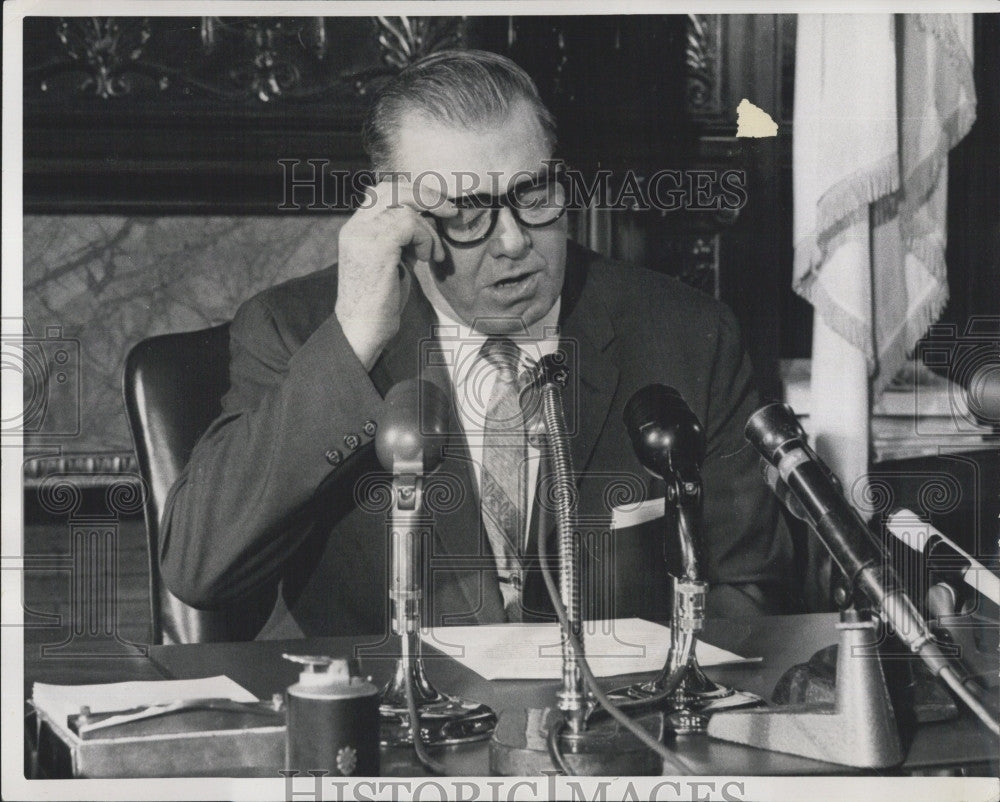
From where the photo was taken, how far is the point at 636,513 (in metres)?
1.79

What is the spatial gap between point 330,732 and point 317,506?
0.68m

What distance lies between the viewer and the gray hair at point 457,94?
72.3 inches

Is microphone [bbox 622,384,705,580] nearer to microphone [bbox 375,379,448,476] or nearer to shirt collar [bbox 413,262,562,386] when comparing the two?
microphone [bbox 375,379,448,476]

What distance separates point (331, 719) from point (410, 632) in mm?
194

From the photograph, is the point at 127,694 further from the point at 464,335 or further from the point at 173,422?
the point at 464,335

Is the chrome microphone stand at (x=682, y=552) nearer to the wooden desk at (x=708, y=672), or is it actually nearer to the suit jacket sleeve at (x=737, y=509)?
the wooden desk at (x=708, y=672)

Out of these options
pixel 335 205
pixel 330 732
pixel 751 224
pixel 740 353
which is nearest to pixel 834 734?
pixel 330 732

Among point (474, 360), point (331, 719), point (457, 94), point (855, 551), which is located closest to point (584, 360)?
point (474, 360)

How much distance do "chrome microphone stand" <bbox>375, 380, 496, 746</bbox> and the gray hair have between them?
2.06 feet

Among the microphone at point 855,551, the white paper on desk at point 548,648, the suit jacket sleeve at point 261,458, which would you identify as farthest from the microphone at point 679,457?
the suit jacket sleeve at point 261,458

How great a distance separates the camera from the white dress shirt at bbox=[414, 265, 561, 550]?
1.79 m

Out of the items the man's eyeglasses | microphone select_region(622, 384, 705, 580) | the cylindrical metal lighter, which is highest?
the man's eyeglasses

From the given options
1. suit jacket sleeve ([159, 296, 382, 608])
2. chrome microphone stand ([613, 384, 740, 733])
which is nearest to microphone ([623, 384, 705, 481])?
chrome microphone stand ([613, 384, 740, 733])

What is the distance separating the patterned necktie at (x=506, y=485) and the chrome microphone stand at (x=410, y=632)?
384 millimetres
